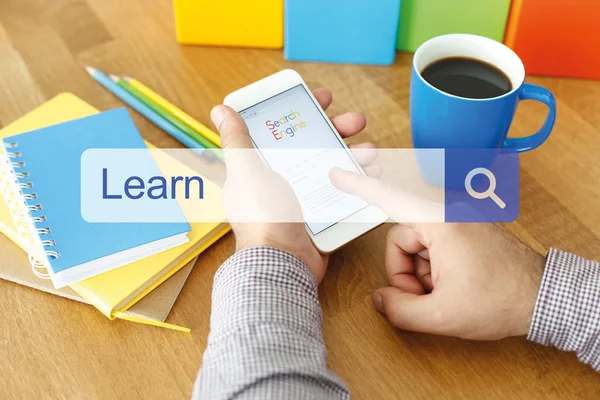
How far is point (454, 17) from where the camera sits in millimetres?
847

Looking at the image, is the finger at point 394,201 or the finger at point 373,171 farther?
the finger at point 373,171

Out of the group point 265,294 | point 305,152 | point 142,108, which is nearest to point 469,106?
point 305,152

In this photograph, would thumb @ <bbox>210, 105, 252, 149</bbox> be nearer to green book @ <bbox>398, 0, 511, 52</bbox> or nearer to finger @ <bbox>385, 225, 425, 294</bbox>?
finger @ <bbox>385, 225, 425, 294</bbox>

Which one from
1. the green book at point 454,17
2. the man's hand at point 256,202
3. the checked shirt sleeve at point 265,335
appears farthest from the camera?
the green book at point 454,17

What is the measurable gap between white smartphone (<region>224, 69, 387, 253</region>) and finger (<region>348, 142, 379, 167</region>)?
0.04 feet

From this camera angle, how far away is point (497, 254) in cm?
58

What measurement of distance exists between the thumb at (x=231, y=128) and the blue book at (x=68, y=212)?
9 cm

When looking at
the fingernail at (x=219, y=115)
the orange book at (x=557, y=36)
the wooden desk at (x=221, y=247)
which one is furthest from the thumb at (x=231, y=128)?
the orange book at (x=557, y=36)

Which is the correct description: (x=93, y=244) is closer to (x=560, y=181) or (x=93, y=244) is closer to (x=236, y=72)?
(x=236, y=72)

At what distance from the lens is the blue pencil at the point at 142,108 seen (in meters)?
0.77

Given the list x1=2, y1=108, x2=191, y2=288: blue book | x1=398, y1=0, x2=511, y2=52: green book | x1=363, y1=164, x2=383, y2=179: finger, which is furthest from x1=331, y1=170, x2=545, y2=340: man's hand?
x1=398, y1=0, x2=511, y2=52: green book

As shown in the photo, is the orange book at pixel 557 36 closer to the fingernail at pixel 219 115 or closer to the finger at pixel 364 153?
the finger at pixel 364 153

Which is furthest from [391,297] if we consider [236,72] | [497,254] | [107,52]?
[107,52]

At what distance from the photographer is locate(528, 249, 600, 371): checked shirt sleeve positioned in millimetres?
562
